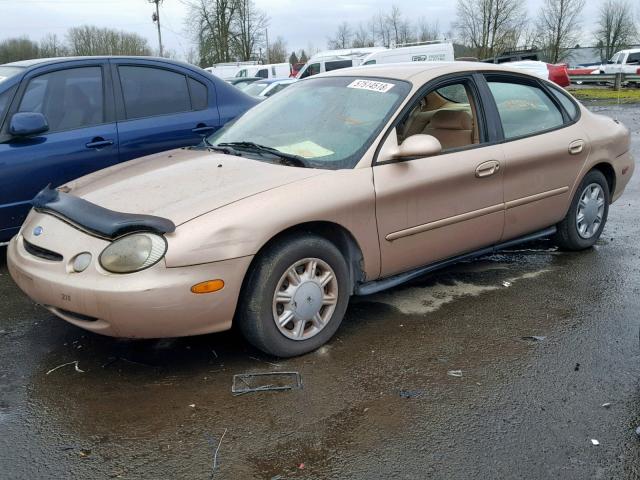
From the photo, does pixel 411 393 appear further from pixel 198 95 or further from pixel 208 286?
pixel 198 95

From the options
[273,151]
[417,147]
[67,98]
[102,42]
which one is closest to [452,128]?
[417,147]

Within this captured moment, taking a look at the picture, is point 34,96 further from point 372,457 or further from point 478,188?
point 372,457

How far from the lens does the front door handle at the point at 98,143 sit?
5044mm

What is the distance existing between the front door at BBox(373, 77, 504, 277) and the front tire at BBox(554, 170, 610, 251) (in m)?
1.02

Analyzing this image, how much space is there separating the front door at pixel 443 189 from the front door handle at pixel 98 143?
2.47 m

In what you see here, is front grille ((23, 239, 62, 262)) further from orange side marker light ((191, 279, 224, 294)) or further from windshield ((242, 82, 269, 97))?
windshield ((242, 82, 269, 97))

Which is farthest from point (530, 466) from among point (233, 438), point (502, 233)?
point (502, 233)

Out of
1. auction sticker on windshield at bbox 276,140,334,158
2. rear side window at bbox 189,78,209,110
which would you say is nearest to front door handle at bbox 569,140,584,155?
auction sticker on windshield at bbox 276,140,334,158

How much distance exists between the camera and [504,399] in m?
3.07

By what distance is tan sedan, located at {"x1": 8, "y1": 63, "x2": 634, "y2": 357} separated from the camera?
3.05 metres

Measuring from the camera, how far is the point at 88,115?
519cm

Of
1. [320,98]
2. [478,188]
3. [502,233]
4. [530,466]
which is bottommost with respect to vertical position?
[530,466]

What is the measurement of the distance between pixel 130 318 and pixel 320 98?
209cm

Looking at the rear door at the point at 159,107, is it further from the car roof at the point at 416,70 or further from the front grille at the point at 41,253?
the front grille at the point at 41,253
